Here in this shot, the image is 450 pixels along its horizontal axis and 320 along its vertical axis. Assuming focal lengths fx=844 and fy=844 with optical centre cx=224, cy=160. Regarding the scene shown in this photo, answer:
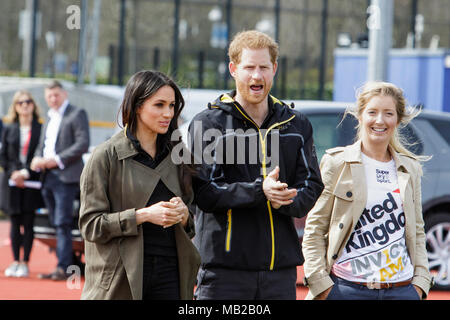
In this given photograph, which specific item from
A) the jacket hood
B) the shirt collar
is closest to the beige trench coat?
the jacket hood

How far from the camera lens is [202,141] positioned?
385 centimetres

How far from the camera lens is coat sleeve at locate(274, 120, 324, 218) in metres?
3.78

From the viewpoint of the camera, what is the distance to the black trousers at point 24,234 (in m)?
8.81

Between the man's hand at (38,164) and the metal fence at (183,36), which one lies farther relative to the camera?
the metal fence at (183,36)

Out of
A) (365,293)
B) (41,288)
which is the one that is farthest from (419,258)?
(41,288)

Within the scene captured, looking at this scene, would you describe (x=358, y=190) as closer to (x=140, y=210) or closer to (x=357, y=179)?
(x=357, y=179)

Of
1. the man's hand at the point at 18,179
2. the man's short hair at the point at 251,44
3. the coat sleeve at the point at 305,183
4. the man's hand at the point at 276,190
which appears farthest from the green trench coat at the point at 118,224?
the man's hand at the point at 18,179

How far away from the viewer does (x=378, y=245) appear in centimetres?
408

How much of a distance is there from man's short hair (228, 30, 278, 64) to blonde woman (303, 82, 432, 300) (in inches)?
24.1

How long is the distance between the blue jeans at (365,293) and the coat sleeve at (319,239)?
2.1 inches

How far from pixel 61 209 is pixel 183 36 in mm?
14660

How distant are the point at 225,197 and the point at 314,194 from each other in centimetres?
44

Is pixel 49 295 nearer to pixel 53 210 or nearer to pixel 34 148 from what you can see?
pixel 53 210

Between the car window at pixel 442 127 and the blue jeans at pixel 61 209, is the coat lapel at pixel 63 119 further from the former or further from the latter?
the car window at pixel 442 127
